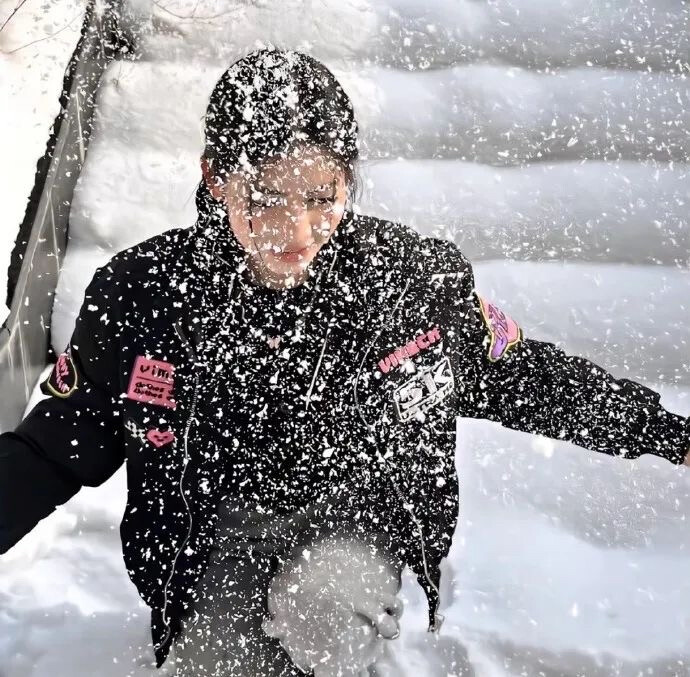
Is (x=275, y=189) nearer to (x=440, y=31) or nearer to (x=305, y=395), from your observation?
(x=305, y=395)

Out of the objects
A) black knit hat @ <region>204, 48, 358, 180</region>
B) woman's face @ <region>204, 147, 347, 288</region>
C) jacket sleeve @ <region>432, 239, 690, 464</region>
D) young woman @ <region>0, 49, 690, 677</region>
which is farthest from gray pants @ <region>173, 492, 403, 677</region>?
black knit hat @ <region>204, 48, 358, 180</region>

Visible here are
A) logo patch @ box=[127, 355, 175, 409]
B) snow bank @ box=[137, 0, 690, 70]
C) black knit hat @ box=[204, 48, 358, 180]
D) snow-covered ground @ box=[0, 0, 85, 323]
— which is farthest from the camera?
snow bank @ box=[137, 0, 690, 70]

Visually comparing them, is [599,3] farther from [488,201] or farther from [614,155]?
[488,201]

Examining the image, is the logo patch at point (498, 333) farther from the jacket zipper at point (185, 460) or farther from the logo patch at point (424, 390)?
the jacket zipper at point (185, 460)

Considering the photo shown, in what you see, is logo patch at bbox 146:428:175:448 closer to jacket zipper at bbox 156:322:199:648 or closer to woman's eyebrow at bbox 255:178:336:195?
jacket zipper at bbox 156:322:199:648

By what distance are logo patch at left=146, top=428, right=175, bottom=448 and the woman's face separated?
0.26 m

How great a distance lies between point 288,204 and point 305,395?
28 centimetres

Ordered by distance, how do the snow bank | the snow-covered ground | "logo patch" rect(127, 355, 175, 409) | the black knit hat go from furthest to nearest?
the snow bank
the snow-covered ground
"logo patch" rect(127, 355, 175, 409)
the black knit hat

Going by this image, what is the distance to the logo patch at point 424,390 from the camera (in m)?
1.15

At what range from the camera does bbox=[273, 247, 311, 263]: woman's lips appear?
1.04 metres

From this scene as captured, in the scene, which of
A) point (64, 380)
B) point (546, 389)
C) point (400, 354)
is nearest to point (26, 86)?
point (64, 380)

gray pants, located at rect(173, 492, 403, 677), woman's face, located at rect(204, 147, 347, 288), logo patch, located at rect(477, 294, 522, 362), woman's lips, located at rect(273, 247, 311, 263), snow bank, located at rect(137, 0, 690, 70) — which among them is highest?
woman's face, located at rect(204, 147, 347, 288)

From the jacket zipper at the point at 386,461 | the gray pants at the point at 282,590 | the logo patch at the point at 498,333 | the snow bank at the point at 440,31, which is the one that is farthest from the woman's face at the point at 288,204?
the snow bank at the point at 440,31

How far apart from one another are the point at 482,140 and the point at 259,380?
1363mm
